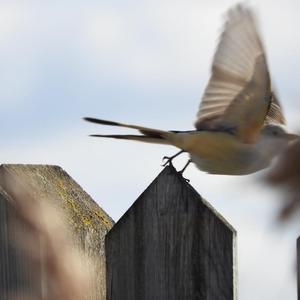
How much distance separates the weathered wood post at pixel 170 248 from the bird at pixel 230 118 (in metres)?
0.22

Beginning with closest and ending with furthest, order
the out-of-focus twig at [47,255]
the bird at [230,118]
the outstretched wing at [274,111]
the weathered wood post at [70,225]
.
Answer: the out-of-focus twig at [47,255]
the weathered wood post at [70,225]
the bird at [230,118]
the outstretched wing at [274,111]

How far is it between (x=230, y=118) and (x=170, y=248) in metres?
1.08

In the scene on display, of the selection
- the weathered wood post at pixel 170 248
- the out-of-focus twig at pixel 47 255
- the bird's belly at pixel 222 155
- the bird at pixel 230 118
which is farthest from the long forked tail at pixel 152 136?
the out-of-focus twig at pixel 47 255

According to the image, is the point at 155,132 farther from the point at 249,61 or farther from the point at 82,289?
the point at 82,289

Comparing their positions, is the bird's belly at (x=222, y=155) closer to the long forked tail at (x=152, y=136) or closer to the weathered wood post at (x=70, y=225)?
the long forked tail at (x=152, y=136)

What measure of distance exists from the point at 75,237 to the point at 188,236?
328 millimetres

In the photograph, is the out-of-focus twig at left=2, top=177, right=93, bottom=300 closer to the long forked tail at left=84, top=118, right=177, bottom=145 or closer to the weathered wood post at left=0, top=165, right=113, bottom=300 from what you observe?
the weathered wood post at left=0, top=165, right=113, bottom=300

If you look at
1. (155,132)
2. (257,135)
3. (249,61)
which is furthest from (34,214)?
(155,132)

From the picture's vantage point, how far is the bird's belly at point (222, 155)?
9.55 feet

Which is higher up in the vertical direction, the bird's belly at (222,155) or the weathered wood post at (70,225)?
the bird's belly at (222,155)

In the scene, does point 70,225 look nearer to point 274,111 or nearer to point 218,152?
point 218,152

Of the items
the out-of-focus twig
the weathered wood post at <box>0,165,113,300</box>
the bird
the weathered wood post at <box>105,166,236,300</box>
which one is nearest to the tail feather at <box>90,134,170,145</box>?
the bird

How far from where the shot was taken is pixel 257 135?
300 centimetres

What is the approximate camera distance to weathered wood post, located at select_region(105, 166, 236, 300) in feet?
7.10
